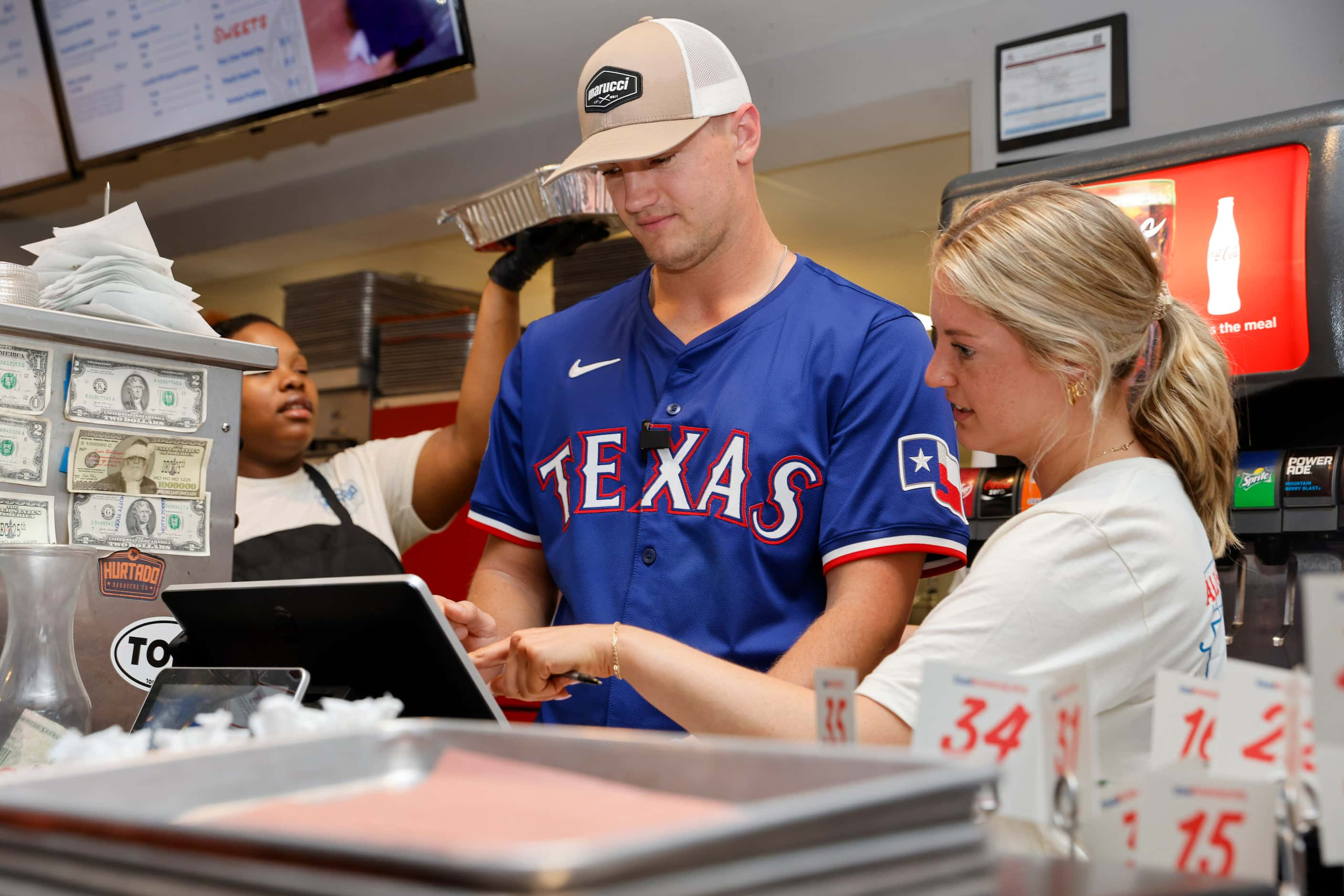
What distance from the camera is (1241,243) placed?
2002mm

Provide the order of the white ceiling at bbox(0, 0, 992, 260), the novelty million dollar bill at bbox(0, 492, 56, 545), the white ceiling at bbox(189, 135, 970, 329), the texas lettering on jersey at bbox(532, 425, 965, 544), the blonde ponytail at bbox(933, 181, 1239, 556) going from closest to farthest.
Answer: the blonde ponytail at bbox(933, 181, 1239, 556), the novelty million dollar bill at bbox(0, 492, 56, 545), the texas lettering on jersey at bbox(532, 425, 965, 544), the white ceiling at bbox(0, 0, 992, 260), the white ceiling at bbox(189, 135, 970, 329)

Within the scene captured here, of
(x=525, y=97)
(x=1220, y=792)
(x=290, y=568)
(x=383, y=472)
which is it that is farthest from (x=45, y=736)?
(x=525, y=97)

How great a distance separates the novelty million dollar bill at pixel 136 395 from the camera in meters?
1.53

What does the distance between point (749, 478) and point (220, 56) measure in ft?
8.22

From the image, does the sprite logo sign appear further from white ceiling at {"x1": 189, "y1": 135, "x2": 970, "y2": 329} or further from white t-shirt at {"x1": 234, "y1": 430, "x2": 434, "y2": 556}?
white ceiling at {"x1": 189, "y1": 135, "x2": 970, "y2": 329}

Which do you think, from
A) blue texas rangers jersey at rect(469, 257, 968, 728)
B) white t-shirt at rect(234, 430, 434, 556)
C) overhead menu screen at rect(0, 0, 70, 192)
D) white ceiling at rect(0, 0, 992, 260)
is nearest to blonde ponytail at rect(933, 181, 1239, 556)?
blue texas rangers jersey at rect(469, 257, 968, 728)

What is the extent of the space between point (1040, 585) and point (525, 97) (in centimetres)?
310

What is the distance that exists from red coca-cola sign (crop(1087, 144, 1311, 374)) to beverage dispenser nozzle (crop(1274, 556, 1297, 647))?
32 cm

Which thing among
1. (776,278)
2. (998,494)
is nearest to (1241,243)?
(998,494)

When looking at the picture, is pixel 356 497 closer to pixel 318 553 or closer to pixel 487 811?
pixel 318 553

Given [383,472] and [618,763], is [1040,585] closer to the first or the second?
[618,763]

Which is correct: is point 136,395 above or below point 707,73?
below

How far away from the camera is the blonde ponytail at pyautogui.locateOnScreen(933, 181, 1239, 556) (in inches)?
48.8

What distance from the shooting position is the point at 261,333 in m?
3.03
